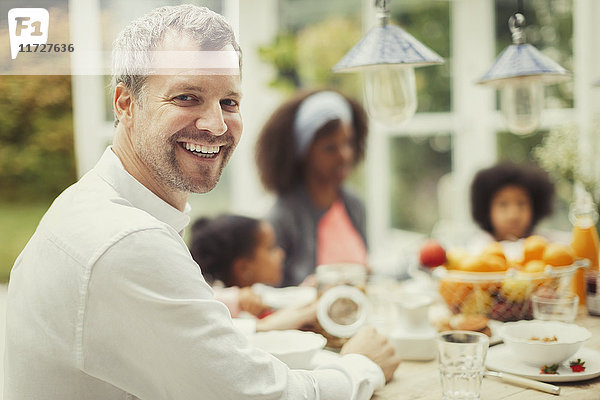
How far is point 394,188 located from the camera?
3812 millimetres

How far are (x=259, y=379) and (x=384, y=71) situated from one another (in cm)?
84

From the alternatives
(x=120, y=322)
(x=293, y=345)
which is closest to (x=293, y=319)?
(x=293, y=345)

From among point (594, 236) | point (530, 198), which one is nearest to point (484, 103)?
point (530, 198)

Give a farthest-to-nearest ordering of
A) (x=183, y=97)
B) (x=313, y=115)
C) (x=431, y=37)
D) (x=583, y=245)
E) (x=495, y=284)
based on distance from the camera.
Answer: (x=431, y=37) < (x=313, y=115) < (x=583, y=245) < (x=495, y=284) < (x=183, y=97)

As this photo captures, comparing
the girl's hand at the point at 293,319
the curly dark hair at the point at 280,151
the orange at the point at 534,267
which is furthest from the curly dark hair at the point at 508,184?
the girl's hand at the point at 293,319

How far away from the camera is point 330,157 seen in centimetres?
268

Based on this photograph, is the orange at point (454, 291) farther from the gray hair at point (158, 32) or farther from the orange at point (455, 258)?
the gray hair at point (158, 32)

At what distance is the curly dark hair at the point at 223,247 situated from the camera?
2186mm

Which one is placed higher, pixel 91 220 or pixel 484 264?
pixel 91 220

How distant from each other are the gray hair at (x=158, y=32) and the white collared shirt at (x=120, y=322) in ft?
0.63

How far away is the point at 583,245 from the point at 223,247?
3.54 ft

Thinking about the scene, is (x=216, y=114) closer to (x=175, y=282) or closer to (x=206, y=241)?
(x=175, y=282)

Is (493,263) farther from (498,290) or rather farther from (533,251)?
(533,251)

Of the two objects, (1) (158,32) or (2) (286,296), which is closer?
(1) (158,32)
